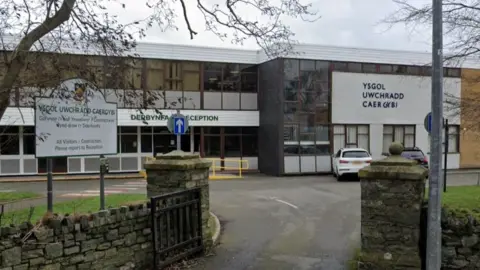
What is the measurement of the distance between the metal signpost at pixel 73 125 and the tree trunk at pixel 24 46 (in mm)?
527

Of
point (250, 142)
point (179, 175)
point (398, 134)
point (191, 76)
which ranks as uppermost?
point (191, 76)

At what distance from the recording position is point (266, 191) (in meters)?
18.7

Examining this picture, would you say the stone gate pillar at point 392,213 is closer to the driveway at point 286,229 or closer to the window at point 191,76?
the driveway at point 286,229

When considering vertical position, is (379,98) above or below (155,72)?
below

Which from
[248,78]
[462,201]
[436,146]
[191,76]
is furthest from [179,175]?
[248,78]

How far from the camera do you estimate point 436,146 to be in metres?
5.85

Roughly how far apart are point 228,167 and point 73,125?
2234cm

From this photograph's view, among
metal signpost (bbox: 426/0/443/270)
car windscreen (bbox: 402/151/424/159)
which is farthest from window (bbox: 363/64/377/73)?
metal signpost (bbox: 426/0/443/270)

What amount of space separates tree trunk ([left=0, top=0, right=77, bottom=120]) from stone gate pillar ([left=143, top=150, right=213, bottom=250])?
286 centimetres

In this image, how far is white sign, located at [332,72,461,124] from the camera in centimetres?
2877

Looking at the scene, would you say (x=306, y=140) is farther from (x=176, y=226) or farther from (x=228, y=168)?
(x=176, y=226)

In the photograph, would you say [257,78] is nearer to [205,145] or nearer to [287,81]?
[287,81]

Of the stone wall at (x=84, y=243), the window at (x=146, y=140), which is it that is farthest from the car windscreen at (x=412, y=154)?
the stone wall at (x=84, y=243)

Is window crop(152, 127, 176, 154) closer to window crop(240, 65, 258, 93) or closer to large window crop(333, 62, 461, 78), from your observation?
window crop(240, 65, 258, 93)
